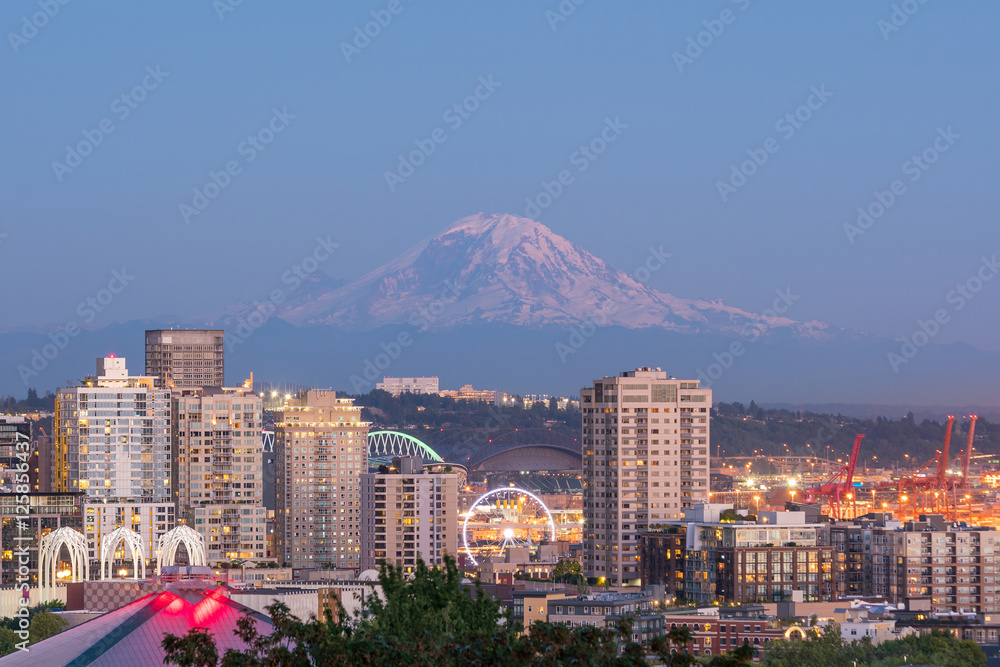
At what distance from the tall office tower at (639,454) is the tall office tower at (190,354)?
63484 mm

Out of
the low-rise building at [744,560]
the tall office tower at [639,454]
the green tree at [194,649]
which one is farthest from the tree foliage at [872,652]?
the green tree at [194,649]

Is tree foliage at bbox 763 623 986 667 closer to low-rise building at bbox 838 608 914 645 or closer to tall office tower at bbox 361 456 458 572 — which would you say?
low-rise building at bbox 838 608 914 645

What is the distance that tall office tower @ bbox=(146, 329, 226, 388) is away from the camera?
151m

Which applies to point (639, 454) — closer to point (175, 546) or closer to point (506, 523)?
point (175, 546)

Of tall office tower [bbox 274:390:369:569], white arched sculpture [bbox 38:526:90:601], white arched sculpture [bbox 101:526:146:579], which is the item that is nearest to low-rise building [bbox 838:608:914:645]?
white arched sculpture [bbox 38:526:90:601]

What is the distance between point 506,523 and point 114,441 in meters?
30.5

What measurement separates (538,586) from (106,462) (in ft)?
114

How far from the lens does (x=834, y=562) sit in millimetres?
80500

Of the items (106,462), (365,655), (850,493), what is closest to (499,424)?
(850,493)

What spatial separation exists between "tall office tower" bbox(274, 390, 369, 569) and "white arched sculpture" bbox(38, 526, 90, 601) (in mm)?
29553

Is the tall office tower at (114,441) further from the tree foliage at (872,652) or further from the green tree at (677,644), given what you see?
the green tree at (677,644)

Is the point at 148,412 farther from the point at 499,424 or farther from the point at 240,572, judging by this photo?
the point at 499,424

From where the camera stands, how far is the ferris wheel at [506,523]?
117 metres

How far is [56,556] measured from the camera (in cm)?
7481
